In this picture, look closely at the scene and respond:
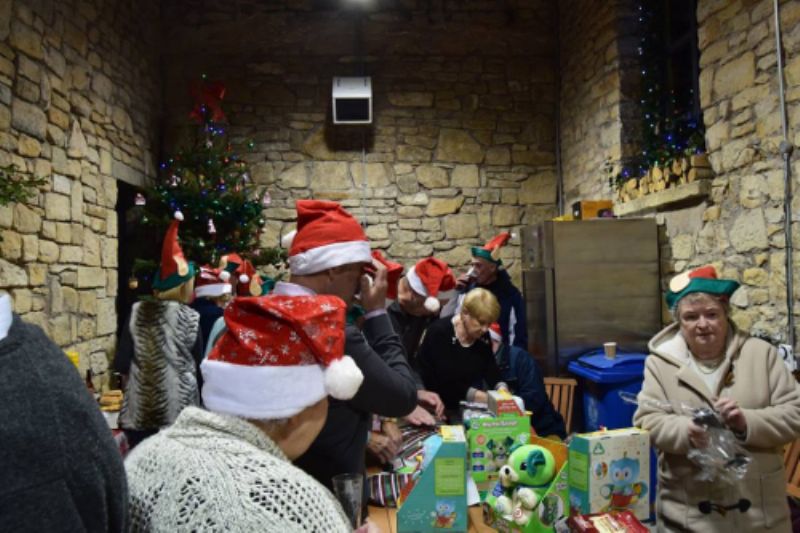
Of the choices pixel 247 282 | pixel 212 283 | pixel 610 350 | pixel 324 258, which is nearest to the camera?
pixel 324 258

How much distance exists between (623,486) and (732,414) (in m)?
0.59

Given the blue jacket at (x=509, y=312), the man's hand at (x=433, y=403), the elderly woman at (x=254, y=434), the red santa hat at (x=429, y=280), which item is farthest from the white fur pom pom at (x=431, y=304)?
the elderly woman at (x=254, y=434)

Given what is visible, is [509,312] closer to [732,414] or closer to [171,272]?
[171,272]

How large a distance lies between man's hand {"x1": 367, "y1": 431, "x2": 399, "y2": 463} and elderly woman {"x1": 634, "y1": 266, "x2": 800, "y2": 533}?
0.94 m

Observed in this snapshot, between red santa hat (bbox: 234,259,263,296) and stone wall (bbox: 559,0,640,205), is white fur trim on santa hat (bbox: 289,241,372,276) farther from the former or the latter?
stone wall (bbox: 559,0,640,205)

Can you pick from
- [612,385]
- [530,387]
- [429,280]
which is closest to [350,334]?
[530,387]

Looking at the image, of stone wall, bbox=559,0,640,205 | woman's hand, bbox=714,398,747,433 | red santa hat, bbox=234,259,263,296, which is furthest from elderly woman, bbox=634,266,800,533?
red santa hat, bbox=234,259,263,296

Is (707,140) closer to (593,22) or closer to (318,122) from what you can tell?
(593,22)

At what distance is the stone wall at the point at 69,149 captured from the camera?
11.8ft

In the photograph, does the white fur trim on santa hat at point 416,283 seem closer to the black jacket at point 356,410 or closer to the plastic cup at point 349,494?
the black jacket at point 356,410

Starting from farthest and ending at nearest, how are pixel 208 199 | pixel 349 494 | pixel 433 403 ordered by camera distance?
pixel 208 199, pixel 433 403, pixel 349 494

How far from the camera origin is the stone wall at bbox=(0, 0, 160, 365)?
3.60m

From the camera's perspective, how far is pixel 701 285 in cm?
227

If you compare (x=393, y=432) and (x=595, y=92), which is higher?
(x=595, y=92)
